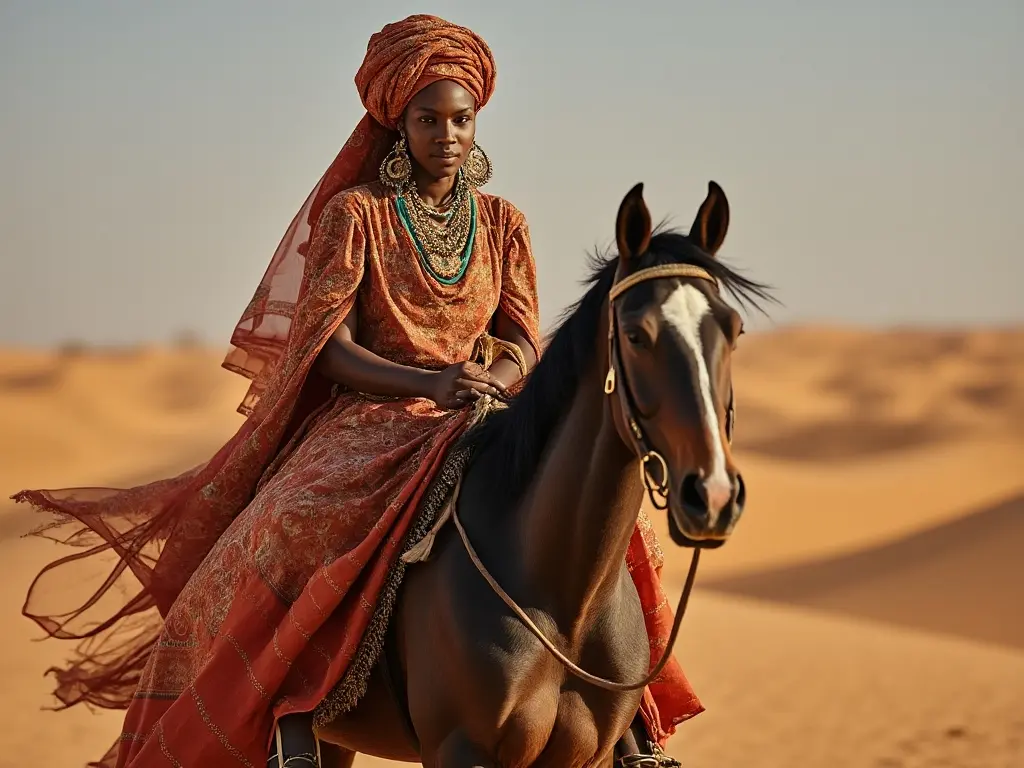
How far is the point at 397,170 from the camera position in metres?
5.35

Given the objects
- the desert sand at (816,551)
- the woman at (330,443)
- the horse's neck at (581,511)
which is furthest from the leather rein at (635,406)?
the desert sand at (816,551)

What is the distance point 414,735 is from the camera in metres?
4.57

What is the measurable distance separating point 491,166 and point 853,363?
60.0 m

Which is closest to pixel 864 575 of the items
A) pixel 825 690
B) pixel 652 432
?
pixel 825 690

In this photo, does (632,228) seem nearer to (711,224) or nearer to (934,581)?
(711,224)

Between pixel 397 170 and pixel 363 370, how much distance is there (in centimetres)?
80

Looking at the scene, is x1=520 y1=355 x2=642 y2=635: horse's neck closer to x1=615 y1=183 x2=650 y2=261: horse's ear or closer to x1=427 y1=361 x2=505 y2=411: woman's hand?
x1=615 y1=183 x2=650 y2=261: horse's ear

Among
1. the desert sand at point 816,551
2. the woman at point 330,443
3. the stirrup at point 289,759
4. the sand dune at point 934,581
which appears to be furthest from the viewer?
the sand dune at point 934,581

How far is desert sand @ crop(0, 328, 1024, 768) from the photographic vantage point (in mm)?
12789

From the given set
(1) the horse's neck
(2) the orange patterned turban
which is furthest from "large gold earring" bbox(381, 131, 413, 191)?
(1) the horse's neck

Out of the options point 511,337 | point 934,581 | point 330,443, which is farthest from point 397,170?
point 934,581

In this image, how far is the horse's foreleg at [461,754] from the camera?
416cm

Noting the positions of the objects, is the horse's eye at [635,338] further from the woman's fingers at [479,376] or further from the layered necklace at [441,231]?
the layered necklace at [441,231]

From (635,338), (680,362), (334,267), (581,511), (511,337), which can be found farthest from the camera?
(511,337)
